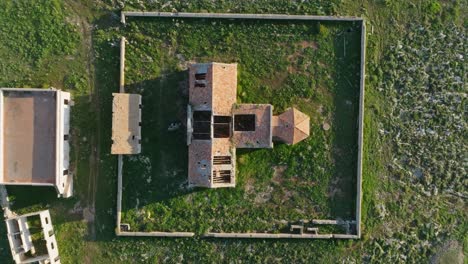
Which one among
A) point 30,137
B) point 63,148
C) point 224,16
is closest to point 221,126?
point 224,16

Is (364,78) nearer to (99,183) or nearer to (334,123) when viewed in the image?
(334,123)

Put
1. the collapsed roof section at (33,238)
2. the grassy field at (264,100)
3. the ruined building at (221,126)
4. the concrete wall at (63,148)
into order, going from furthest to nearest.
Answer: the grassy field at (264,100)
the collapsed roof section at (33,238)
the ruined building at (221,126)
the concrete wall at (63,148)

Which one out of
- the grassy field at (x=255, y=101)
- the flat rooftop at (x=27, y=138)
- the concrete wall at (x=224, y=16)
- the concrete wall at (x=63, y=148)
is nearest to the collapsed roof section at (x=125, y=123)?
the grassy field at (x=255, y=101)

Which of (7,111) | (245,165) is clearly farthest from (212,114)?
(7,111)

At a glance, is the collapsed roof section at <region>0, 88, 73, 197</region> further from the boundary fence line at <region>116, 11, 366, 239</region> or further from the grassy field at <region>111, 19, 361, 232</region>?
the grassy field at <region>111, 19, 361, 232</region>

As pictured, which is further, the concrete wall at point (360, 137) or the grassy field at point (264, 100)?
the concrete wall at point (360, 137)


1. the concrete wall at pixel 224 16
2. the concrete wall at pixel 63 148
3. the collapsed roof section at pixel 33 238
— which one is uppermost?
the concrete wall at pixel 224 16

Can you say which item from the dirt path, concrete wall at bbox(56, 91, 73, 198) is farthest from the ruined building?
concrete wall at bbox(56, 91, 73, 198)

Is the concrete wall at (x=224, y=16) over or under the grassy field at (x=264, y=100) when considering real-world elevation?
over

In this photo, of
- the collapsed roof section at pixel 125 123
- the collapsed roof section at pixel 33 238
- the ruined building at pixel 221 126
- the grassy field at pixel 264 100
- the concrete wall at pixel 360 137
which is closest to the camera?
the ruined building at pixel 221 126

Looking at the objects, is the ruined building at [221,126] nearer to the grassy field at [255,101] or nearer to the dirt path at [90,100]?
the grassy field at [255,101]
